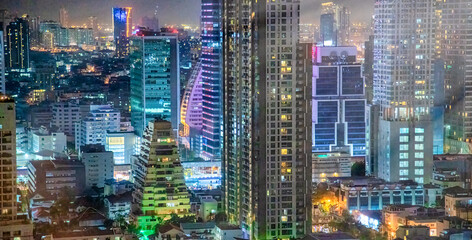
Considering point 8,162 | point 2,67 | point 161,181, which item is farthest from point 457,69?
point 8,162

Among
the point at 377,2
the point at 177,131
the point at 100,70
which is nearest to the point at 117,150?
the point at 177,131

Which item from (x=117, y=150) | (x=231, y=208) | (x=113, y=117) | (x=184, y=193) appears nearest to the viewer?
(x=231, y=208)

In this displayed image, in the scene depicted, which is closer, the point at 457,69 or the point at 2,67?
the point at 2,67

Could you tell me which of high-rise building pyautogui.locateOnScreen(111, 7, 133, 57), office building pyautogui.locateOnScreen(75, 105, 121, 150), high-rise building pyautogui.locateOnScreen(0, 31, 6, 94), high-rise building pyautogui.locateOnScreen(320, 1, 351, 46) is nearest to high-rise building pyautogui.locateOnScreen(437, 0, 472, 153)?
high-rise building pyautogui.locateOnScreen(320, 1, 351, 46)

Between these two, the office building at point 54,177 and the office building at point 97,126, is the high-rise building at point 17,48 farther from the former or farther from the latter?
the office building at point 54,177

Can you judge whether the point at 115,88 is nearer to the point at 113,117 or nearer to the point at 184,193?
the point at 113,117

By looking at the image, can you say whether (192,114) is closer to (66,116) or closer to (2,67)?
(66,116)
